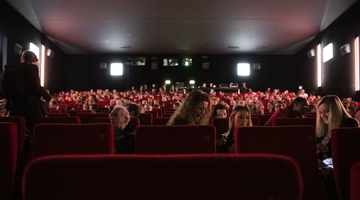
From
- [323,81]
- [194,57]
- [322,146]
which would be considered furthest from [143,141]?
[194,57]

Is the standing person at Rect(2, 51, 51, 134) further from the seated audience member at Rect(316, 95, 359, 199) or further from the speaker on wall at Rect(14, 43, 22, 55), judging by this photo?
the speaker on wall at Rect(14, 43, 22, 55)

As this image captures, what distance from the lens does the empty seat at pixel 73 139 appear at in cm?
292

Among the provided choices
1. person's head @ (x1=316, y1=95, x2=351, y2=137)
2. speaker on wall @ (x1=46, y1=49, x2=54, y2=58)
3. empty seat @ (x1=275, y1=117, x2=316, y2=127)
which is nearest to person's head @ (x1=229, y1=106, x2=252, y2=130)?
empty seat @ (x1=275, y1=117, x2=316, y2=127)

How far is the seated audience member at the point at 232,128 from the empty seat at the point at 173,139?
0.91 metres

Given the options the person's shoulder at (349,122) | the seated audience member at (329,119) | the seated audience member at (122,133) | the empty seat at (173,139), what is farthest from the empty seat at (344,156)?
the seated audience member at (122,133)

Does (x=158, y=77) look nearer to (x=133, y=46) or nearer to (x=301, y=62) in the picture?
(x=133, y=46)

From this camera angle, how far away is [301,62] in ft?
79.6

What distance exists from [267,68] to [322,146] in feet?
83.1

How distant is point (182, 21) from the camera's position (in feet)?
52.2

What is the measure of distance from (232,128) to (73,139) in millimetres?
1789

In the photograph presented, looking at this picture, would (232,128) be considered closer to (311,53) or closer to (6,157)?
(6,157)

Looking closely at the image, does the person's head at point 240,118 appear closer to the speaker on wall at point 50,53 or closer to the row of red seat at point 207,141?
the row of red seat at point 207,141

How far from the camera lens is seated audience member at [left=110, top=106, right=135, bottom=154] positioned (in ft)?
11.7

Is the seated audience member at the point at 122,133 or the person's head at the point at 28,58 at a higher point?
the person's head at the point at 28,58
